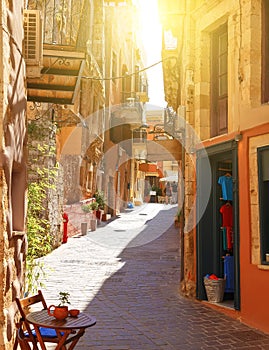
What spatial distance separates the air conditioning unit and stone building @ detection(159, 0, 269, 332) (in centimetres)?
350

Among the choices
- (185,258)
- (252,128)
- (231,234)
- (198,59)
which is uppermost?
(198,59)

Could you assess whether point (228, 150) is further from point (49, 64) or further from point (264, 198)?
point (49, 64)

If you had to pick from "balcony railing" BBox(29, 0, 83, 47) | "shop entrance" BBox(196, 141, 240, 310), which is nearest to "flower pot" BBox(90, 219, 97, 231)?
"balcony railing" BBox(29, 0, 83, 47)

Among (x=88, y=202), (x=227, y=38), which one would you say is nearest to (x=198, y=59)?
(x=227, y=38)

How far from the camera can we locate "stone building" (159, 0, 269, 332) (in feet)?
23.4

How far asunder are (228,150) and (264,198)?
135 cm

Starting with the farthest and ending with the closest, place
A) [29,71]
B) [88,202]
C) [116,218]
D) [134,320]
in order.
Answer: [116,218] < [88,202] < [134,320] < [29,71]

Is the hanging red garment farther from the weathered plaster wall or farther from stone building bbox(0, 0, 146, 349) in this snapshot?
the weathered plaster wall

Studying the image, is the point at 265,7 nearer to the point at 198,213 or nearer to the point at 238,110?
the point at 238,110

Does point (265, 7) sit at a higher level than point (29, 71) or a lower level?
higher

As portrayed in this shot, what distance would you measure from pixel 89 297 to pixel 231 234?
309cm

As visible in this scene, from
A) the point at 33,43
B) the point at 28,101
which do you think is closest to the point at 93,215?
the point at 28,101

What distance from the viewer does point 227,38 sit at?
29.3 feet

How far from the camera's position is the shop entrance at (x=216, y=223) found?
859 cm
